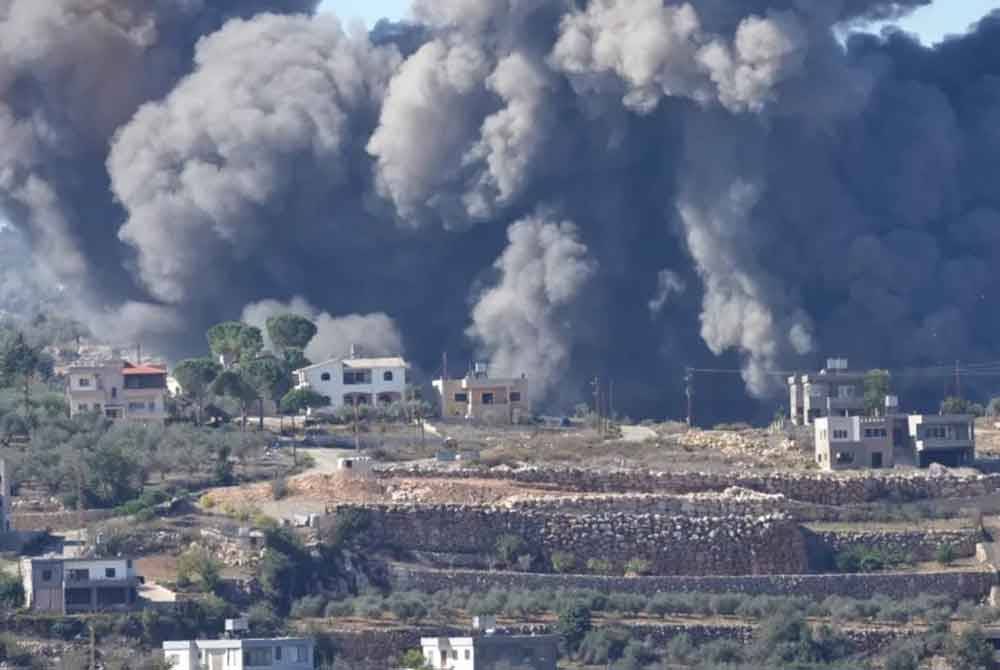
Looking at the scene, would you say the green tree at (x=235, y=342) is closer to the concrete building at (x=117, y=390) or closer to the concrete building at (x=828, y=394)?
the concrete building at (x=117, y=390)

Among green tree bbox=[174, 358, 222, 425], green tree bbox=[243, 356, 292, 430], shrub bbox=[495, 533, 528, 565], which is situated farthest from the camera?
green tree bbox=[174, 358, 222, 425]

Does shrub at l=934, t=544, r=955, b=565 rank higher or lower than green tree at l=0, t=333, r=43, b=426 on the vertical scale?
lower

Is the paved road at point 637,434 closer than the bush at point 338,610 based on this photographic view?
No

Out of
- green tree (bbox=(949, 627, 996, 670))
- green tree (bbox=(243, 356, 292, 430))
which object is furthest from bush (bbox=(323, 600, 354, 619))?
green tree (bbox=(243, 356, 292, 430))

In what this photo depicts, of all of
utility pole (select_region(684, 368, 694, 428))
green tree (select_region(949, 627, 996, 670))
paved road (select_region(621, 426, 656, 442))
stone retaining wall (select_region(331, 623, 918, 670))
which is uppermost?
utility pole (select_region(684, 368, 694, 428))

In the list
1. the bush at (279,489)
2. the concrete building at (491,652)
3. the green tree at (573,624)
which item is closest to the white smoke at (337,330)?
the bush at (279,489)

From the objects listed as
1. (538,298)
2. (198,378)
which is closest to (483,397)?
(538,298)

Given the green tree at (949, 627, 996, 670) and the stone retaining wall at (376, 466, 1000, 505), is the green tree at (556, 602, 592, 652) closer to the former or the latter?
the green tree at (949, 627, 996, 670)
